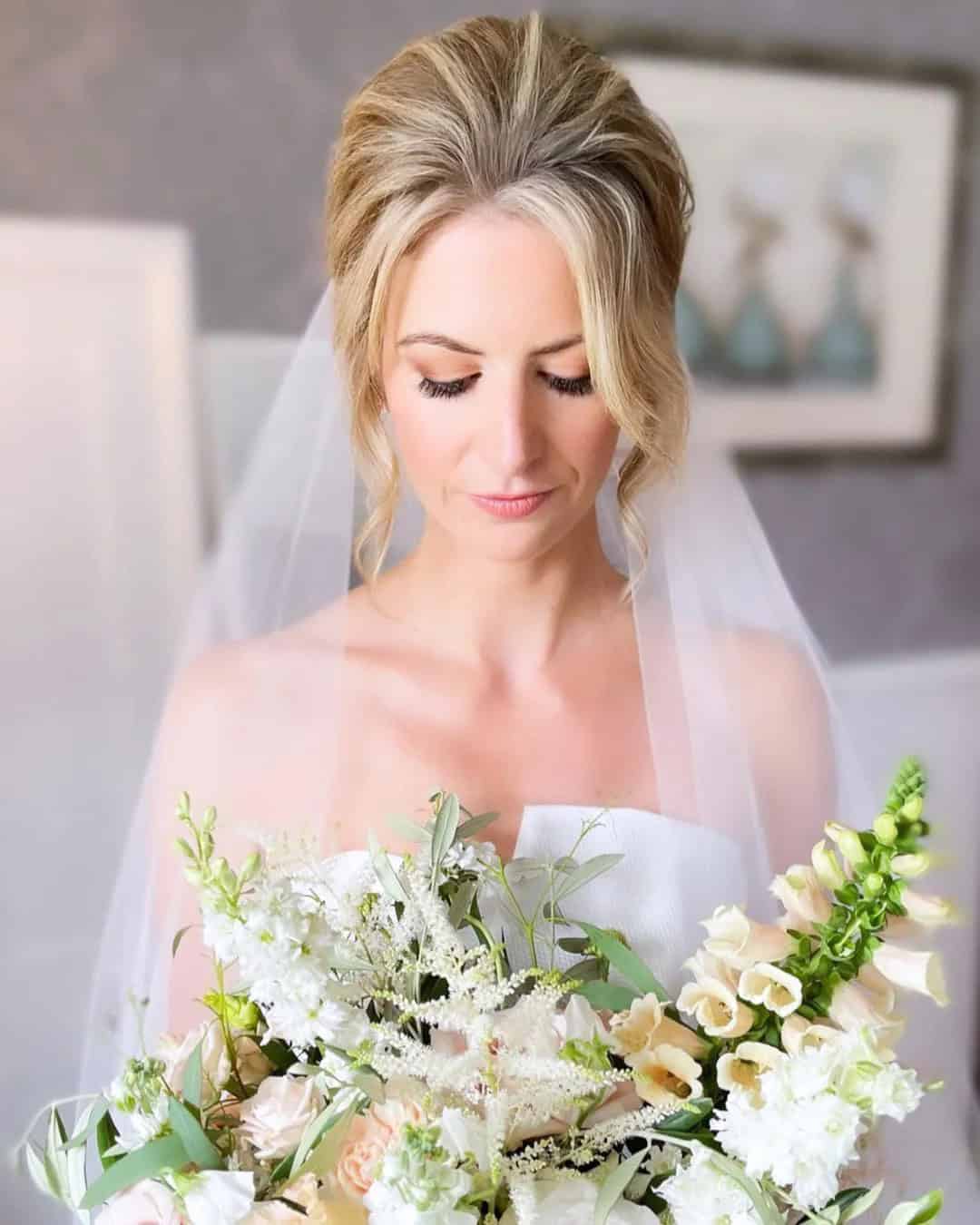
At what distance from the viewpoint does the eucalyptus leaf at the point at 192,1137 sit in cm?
72

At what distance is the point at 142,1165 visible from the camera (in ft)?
2.36

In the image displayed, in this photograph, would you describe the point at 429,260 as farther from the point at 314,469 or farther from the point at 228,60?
the point at 228,60

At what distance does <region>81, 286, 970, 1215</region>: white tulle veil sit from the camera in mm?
1173

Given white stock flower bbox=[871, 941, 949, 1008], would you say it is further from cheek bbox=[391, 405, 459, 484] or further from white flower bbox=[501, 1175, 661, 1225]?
cheek bbox=[391, 405, 459, 484]

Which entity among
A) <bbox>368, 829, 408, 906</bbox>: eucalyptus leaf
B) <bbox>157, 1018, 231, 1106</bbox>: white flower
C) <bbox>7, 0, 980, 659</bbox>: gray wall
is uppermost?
<bbox>7, 0, 980, 659</bbox>: gray wall

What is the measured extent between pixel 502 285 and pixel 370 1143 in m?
0.64

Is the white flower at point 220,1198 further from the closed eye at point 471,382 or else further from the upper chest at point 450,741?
the closed eye at point 471,382

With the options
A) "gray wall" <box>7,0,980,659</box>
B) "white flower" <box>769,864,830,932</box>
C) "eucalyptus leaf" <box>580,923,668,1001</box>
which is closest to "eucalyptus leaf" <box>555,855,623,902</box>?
"eucalyptus leaf" <box>580,923,668,1001</box>

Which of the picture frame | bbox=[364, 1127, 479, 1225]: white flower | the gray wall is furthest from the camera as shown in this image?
the picture frame

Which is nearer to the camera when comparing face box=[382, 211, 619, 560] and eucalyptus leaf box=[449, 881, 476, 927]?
eucalyptus leaf box=[449, 881, 476, 927]

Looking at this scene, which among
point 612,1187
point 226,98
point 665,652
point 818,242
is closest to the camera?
point 612,1187

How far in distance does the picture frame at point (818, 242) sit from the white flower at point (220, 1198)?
1.35 m

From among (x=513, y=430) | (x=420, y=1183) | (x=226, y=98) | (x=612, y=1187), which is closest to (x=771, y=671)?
(x=513, y=430)

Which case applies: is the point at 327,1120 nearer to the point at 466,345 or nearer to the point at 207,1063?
the point at 207,1063
